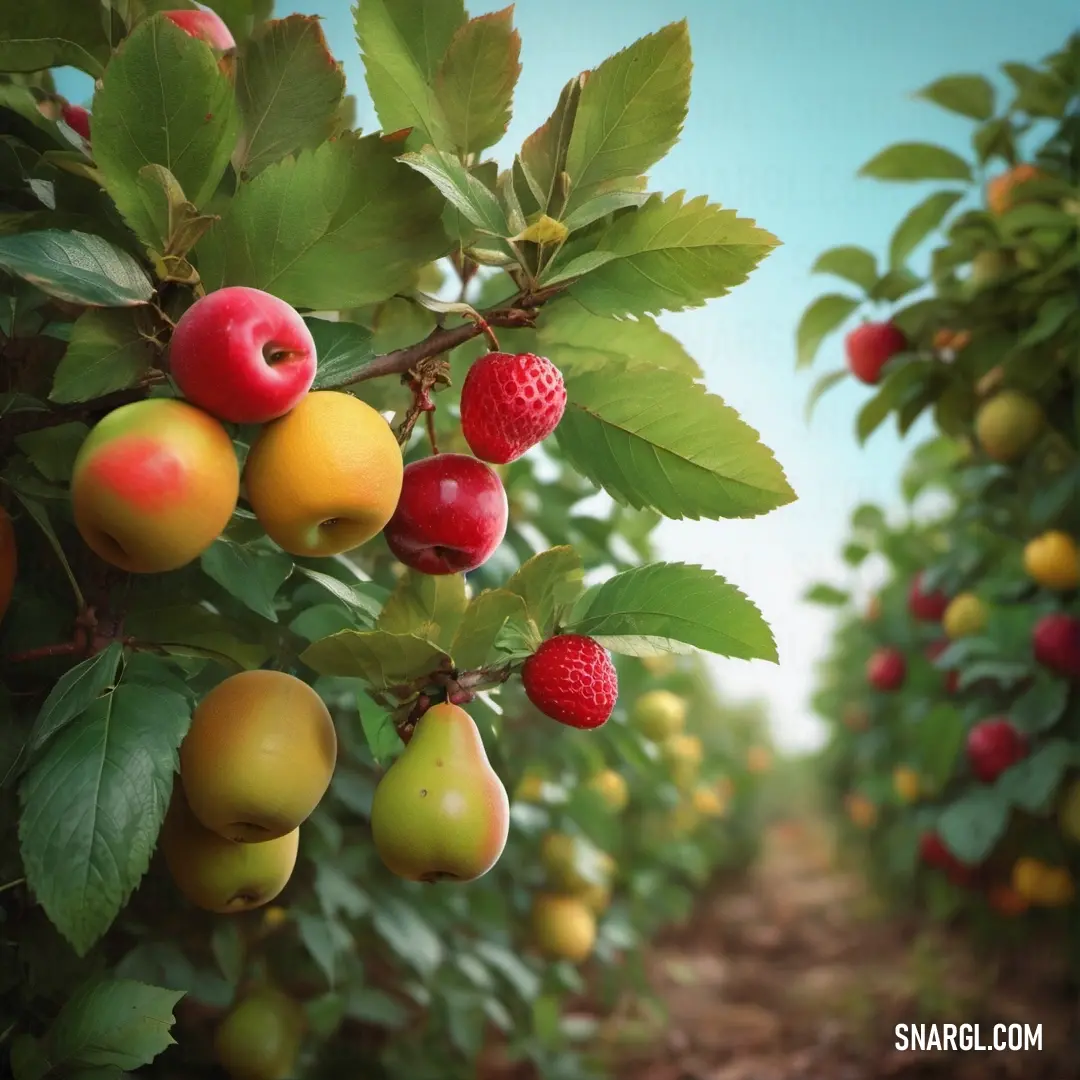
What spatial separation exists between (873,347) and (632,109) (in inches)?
41.5

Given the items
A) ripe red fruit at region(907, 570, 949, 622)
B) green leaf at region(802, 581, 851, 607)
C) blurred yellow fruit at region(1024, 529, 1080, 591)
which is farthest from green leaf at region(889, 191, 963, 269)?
green leaf at region(802, 581, 851, 607)


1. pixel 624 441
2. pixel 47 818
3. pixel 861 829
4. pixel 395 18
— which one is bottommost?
pixel 861 829

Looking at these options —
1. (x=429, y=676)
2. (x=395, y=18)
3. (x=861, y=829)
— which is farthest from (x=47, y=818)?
(x=861, y=829)

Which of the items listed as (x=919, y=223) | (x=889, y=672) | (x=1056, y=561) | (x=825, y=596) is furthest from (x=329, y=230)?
(x=825, y=596)

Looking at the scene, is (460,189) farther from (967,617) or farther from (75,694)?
(967,617)

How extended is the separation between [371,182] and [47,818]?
1.11 ft

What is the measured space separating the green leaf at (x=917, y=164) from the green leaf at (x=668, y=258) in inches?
44.6

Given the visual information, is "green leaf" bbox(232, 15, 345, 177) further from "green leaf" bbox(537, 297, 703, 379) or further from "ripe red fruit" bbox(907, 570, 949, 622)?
"ripe red fruit" bbox(907, 570, 949, 622)

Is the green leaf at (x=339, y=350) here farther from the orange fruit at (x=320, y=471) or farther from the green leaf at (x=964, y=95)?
the green leaf at (x=964, y=95)

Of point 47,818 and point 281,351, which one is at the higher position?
point 281,351

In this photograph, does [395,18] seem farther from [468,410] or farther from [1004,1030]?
[1004,1030]

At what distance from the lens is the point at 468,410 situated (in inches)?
20.0

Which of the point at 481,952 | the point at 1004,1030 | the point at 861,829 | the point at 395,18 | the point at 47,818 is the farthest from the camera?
the point at 861,829

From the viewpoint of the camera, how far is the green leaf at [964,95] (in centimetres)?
144
